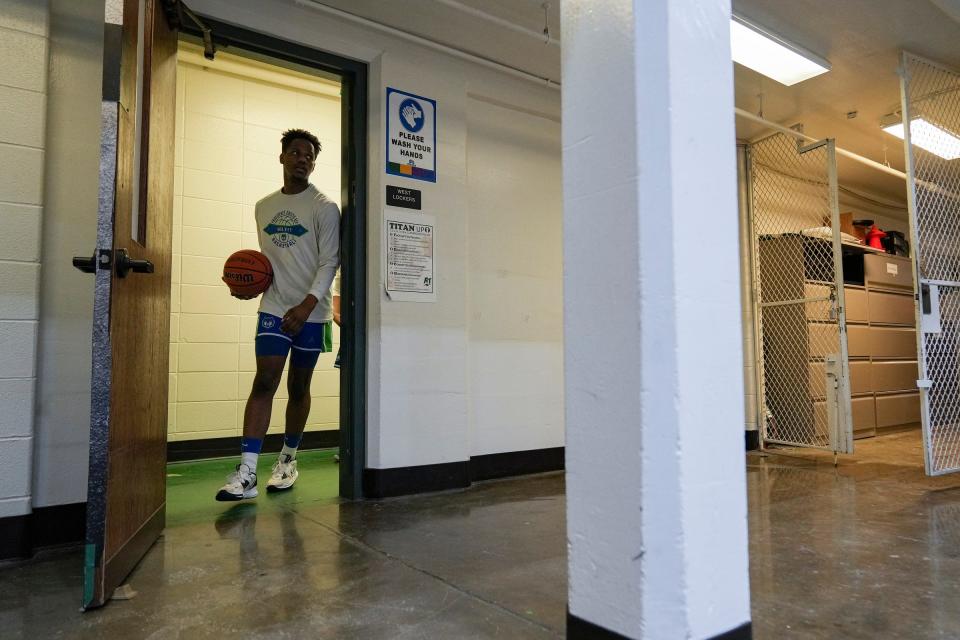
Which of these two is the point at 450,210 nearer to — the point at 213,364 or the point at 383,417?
the point at 383,417

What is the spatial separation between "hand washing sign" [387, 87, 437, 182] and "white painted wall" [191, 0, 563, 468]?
0.15 ft

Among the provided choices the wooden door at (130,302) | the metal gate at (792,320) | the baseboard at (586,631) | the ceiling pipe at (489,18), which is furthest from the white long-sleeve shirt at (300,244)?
the metal gate at (792,320)


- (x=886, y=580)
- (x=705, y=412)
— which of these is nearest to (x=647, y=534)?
(x=705, y=412)

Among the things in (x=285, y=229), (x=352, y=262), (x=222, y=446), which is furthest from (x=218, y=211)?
(x=352, y=262)

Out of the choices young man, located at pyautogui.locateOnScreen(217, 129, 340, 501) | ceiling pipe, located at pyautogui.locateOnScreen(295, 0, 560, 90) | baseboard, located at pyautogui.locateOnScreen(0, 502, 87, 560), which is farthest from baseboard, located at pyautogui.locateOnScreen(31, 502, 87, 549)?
ceiling pipe, located at pyautogui.locateOnScreen(295, 0, 560, 90)

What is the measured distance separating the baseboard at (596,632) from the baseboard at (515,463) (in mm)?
2286

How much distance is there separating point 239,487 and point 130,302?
129 cm

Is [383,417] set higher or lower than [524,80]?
lower

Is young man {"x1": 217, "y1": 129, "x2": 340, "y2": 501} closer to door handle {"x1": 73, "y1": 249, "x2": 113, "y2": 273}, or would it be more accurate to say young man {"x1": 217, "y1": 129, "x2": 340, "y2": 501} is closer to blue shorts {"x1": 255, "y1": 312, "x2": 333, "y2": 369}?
blue shorts {"x1": 255, "y1": 312, "x2": 333, "y2": 369}

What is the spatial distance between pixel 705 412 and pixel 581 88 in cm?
79

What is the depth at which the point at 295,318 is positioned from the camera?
2969 mm

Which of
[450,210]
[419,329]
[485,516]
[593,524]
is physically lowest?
[485,516]

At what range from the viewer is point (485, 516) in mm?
2732

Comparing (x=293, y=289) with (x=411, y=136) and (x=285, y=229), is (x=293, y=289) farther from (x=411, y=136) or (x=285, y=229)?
(x=411, y=136)
